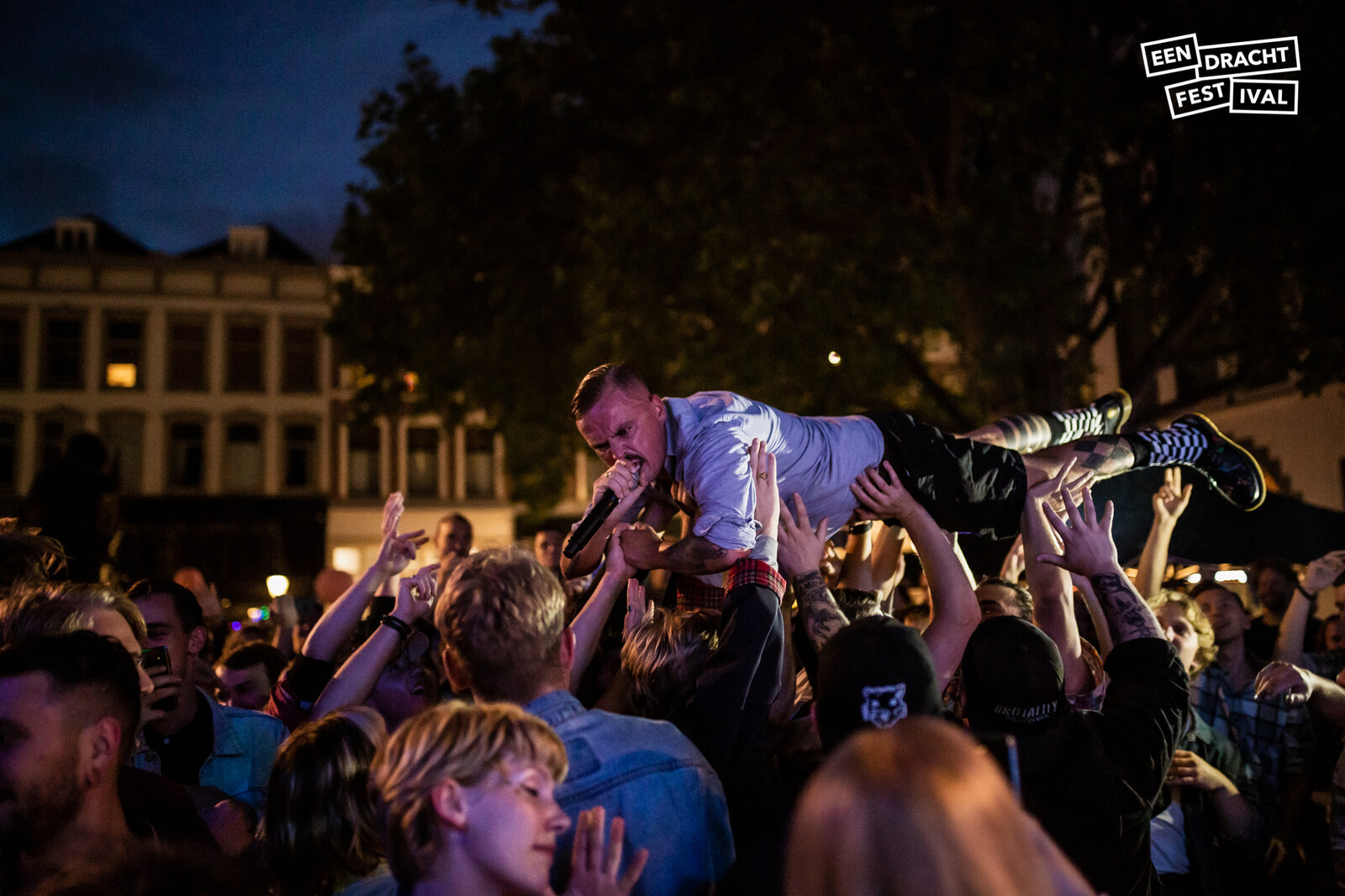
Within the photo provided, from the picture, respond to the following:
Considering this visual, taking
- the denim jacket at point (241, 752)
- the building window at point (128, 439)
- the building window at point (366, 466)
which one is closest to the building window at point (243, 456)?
the building window at point (128, 439)

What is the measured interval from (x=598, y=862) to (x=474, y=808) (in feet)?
0.92

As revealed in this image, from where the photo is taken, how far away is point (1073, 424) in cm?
553

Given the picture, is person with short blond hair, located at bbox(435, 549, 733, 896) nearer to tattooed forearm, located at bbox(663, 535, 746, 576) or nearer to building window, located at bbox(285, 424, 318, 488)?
tattooed forearm, located at bbox(663, 535, 746, 576)

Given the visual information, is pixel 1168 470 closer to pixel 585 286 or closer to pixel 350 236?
pixel 585 286

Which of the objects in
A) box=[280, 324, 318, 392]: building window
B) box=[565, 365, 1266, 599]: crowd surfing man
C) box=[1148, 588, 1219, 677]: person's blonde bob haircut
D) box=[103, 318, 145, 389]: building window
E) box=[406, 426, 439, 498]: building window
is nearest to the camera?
box=[565, 365, 1266, 599]: crowd surfing man

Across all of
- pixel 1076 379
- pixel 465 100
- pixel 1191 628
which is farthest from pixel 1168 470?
pixel 465 100

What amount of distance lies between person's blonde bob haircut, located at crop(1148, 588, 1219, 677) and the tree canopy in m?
7.12

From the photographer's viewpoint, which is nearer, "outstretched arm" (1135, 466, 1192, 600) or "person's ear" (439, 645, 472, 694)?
"person's ear" (439, 645, 472, 694)

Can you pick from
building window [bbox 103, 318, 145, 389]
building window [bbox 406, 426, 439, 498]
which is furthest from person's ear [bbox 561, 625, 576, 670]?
building window [bbox 103, 318, 145, 389]

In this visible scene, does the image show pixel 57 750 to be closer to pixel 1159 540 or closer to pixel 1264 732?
pixel 1159 540

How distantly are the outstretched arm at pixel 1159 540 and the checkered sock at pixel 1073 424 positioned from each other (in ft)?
1.46

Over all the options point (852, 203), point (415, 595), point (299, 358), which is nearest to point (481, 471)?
point (299, 358)

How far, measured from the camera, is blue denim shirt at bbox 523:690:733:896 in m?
2.22

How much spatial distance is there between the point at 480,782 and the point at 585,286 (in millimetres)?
11751
